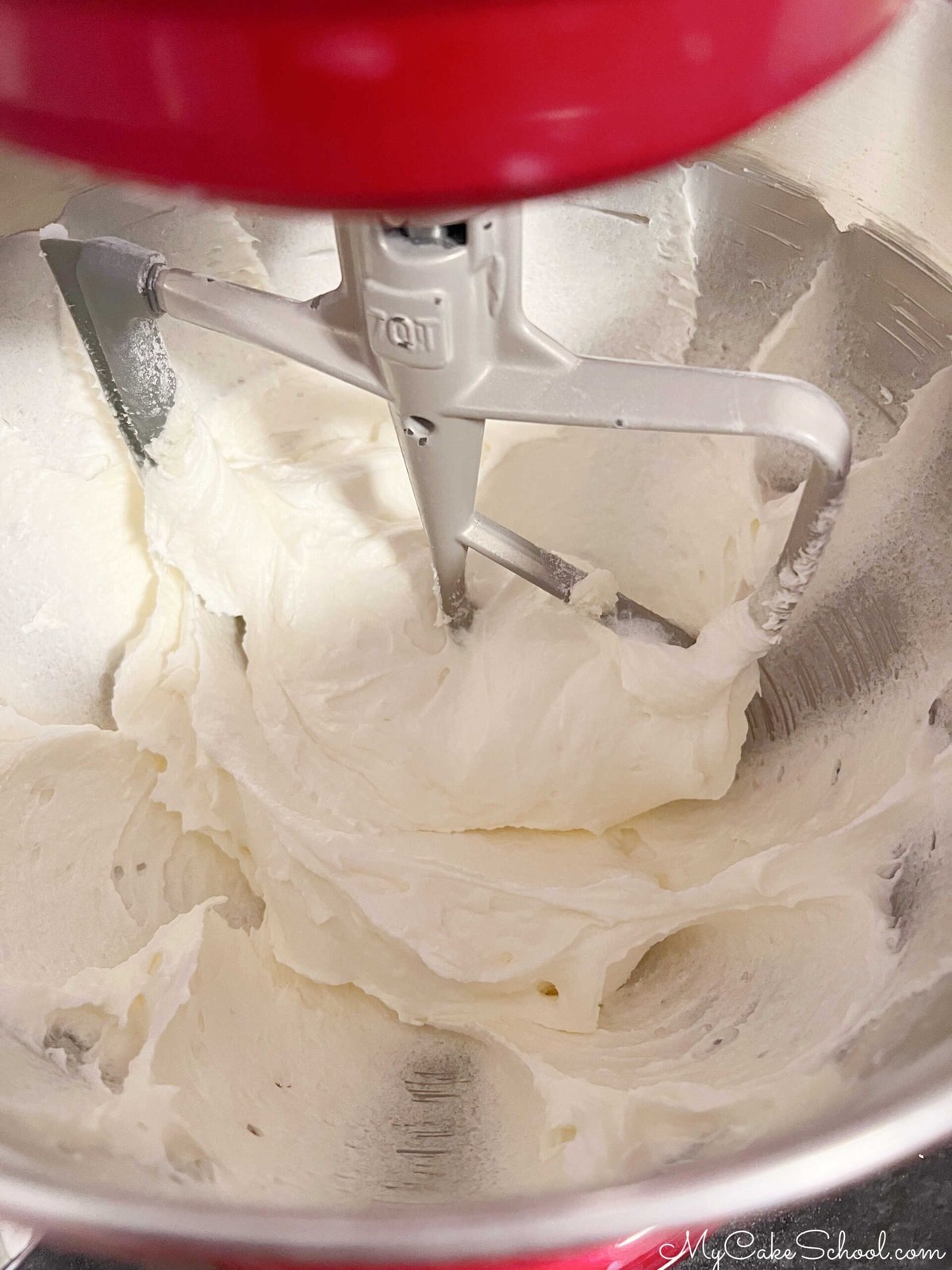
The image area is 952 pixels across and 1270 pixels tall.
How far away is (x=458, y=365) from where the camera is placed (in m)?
0.47

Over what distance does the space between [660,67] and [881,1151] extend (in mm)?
353

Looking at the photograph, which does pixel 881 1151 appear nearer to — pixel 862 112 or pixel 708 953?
pixel 708 953

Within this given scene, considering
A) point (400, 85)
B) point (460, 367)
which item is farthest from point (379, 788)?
point (400, 85)

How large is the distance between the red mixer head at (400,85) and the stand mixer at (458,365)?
0.03m

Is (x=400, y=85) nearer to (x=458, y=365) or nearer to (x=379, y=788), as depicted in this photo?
(x=458, y=365)

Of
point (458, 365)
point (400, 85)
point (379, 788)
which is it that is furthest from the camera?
point (379, 788)

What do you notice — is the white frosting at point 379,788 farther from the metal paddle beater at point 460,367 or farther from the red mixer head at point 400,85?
the red mixer head at point 400,85

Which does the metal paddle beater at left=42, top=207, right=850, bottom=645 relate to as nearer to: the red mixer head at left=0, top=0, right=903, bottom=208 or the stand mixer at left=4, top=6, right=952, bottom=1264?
the stand mixer at left=4, top=6, right=952, bottom=1264

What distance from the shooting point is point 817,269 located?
28.4 inches

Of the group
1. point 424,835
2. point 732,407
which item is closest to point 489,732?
point 424,835

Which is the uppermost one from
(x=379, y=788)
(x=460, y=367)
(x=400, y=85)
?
(x=400, y=85)

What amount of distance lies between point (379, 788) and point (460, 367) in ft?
1.11

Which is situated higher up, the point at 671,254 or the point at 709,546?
the point at 671,254

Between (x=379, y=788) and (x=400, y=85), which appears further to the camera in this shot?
(x=379, y=788)
